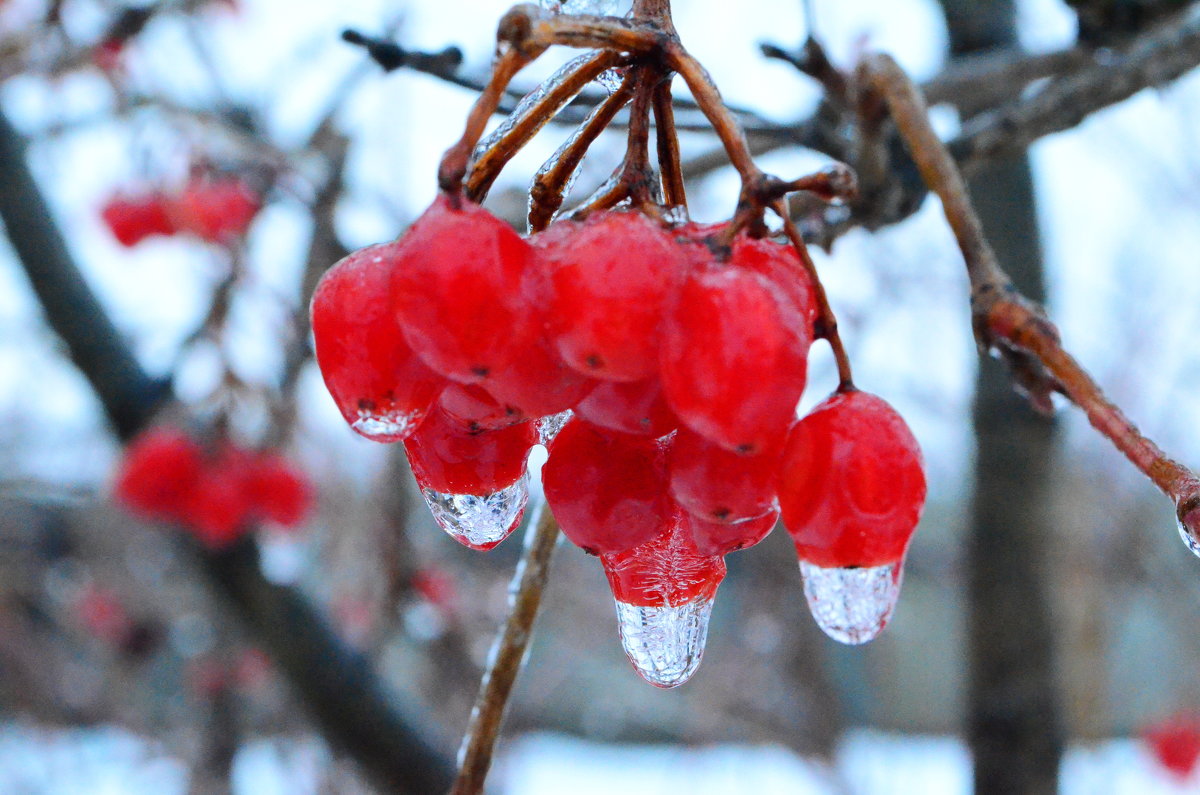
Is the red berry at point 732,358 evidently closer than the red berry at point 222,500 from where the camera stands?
Yes

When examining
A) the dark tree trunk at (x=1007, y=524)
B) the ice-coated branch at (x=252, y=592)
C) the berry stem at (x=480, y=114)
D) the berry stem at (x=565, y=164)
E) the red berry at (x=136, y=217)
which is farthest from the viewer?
the red berry at (x=136, y=217)

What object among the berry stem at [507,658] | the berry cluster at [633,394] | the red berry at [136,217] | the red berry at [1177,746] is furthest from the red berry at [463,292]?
the red berry at [1177,746]

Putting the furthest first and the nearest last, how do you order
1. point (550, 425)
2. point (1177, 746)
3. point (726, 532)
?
point (1177, 746), point (550, 425), point (726, 532)

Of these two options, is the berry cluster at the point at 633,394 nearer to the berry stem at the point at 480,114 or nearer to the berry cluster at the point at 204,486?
the berry stem at the point at 480,114

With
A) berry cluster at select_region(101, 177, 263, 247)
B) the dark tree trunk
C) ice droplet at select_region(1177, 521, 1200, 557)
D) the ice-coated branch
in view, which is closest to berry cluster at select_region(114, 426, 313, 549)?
the ice-coated branch

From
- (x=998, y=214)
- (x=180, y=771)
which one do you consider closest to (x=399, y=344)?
(x=998, y=214)

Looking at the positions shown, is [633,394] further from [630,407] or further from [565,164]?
[565,164]

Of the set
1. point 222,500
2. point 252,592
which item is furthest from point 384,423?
point 252,592
